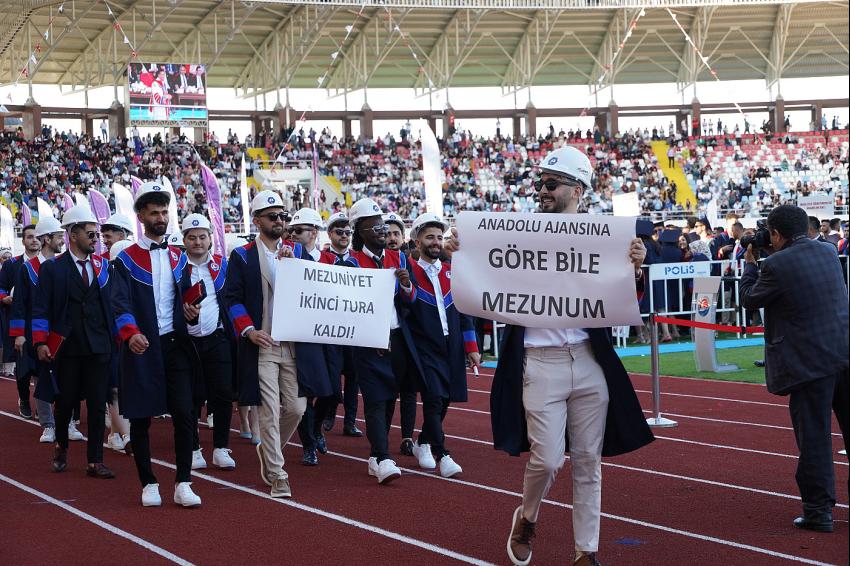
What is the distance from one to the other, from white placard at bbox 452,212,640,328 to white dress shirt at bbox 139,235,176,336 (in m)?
2.24

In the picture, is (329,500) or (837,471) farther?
(837,471)

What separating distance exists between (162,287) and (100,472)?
70.6 inches

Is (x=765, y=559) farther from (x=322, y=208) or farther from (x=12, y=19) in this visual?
(x=12, y=19)

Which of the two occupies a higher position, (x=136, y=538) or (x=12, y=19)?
(x=12, y=19)

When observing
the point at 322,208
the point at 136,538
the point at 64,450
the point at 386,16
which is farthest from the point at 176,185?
the point at 136,538

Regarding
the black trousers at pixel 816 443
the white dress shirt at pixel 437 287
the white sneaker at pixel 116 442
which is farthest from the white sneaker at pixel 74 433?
the black trousers at pixel 816 443

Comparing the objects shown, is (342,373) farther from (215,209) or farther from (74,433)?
(215,209)

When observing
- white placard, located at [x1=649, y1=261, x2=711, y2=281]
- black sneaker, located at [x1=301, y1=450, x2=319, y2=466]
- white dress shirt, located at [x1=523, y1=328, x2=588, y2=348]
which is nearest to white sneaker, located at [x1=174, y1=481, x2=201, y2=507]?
black sneaker, located at [x1=301, y1=450, x2=319, y2=466]

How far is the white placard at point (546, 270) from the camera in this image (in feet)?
18.3

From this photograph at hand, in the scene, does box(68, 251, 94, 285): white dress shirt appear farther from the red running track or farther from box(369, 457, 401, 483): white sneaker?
box(369, 457, 401, 483): white sneaker

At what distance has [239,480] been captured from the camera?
27.2 ft

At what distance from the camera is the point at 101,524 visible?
6863 millimetres

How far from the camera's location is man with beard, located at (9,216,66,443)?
9.73m

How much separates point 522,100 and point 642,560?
4612 cm
